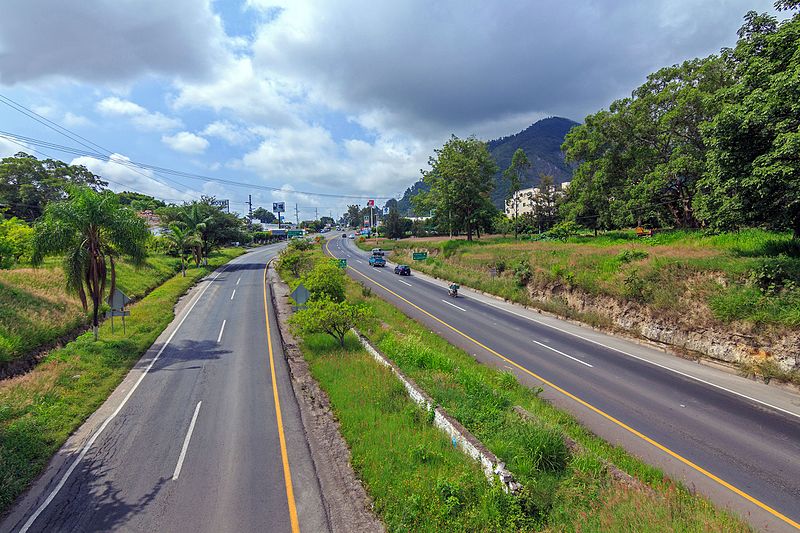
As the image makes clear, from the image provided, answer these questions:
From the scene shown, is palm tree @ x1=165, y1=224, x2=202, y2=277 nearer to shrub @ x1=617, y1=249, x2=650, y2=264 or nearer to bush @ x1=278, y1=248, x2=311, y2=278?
bush @ x1=278, y1=248, x2=311, y2=278

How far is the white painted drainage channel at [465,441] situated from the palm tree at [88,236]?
16.4m

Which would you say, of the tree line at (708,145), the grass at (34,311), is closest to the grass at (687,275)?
the tree line at (708,145)

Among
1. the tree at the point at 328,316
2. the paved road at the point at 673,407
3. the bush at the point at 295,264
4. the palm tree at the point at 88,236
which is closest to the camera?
the paved road at the point at 673,407

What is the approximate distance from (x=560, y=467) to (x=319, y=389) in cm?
886

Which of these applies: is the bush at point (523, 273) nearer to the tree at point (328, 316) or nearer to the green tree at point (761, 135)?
the green tree at point (761, 135)

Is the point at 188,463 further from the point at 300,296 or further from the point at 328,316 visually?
the point at 300,296

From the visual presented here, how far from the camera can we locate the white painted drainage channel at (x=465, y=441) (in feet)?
24.8

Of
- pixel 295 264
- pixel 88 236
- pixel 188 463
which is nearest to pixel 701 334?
pixel 188 463

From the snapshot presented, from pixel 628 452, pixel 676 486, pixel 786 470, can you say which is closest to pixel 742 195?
pixel 786 470

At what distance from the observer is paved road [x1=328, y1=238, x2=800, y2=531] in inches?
343

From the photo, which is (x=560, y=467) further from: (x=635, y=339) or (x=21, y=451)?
(x=635, y=339)

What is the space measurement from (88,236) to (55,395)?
9.13 m

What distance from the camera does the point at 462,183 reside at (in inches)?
2074

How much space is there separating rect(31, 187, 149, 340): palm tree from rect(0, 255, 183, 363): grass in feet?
6.58
